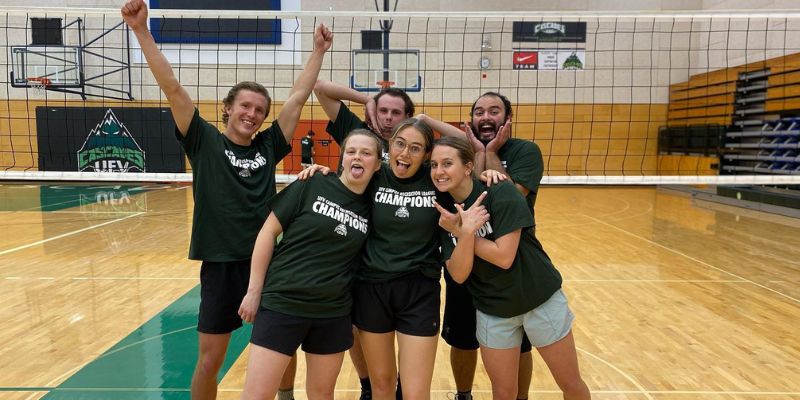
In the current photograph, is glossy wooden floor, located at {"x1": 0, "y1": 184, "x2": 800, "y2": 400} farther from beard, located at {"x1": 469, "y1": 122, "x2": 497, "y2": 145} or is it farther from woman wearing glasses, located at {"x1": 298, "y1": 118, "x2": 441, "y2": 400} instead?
beard, located at {"x1": 469, "y1": 122, "x2": 497, "y2": 145}

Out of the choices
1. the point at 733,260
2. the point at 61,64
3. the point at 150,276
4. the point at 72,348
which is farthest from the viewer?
the point at 61,64

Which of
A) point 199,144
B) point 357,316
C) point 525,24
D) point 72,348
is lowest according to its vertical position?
point 72,348

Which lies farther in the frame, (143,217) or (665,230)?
(143,217)

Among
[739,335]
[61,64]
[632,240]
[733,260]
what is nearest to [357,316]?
[739,335]

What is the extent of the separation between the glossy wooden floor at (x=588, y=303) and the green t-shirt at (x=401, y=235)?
1451 mm

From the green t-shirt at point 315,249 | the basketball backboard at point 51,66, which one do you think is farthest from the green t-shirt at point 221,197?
the basketball backboard at point 51,66

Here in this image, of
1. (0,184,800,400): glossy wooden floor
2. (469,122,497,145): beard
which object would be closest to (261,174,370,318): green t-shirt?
(469,122,497,145): beard

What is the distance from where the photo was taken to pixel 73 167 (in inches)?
645

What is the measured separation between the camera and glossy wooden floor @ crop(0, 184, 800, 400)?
3592 millimetres

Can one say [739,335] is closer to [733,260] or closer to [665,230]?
[733,260]

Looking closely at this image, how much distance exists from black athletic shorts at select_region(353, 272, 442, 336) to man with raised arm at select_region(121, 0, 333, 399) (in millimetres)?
647

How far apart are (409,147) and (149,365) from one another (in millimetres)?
2642

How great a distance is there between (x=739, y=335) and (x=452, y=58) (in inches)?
505

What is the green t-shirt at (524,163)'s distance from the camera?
2.66 metres
